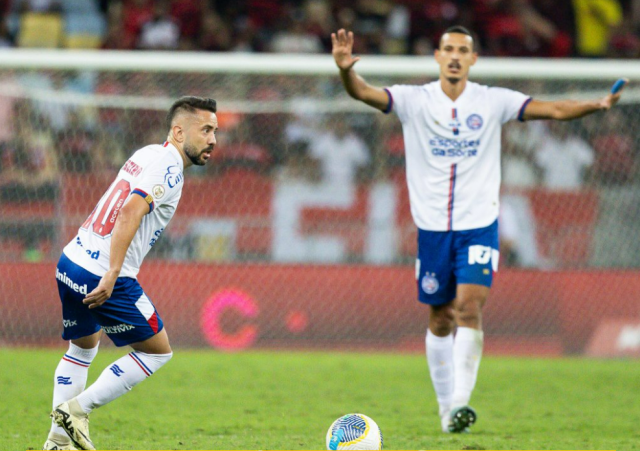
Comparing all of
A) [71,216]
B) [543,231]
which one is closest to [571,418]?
[543,231]

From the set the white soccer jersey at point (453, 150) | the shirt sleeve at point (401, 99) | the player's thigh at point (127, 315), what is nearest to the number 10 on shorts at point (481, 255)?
the white soccer jersey at point (453, 150)

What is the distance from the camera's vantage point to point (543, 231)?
11625 mm

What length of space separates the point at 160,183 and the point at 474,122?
264 centimetres

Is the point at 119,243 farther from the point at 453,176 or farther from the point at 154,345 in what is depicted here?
the point at 453,176

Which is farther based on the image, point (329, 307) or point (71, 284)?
point (329, 307)

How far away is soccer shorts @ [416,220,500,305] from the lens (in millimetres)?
6441

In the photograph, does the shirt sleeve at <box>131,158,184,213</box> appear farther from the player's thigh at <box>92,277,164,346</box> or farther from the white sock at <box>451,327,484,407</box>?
the white sock at <box>451,327,484,407</box>

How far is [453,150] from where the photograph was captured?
6.68m

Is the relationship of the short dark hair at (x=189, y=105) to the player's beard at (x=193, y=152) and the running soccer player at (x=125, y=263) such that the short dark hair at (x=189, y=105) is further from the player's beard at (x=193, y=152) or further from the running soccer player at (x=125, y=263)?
the player's beard at (x=193, y=152)

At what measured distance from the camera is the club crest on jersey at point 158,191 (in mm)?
4906

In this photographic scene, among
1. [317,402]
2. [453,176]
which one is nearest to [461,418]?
[453,176]

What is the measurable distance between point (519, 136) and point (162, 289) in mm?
4758

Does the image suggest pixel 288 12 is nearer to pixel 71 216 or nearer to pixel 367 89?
pixel 71 216

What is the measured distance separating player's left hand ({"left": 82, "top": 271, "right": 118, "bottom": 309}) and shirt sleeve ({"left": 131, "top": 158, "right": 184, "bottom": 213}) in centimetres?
41
